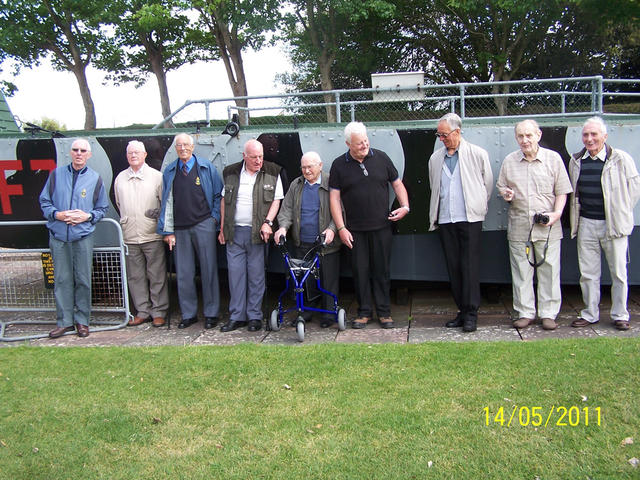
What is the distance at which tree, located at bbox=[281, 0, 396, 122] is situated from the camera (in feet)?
64.3

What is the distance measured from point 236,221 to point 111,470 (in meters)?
2.82

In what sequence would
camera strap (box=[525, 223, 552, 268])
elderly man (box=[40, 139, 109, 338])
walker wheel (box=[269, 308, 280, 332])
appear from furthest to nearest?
elderly man (box=[40, 139, 109, 338]) < walker wheel (box=[269, 308, 280, 332]) < camera strap (box=[525, 223, 552, 268])

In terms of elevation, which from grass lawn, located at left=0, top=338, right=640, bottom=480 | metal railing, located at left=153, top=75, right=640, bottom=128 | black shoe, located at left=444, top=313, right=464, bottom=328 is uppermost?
metal railing, located at left=153, top=75, right=640, bottom=128

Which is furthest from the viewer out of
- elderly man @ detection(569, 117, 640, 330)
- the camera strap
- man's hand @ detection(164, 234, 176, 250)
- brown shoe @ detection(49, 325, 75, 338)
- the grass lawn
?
man's hand @ detection(164, 234, 176, 250)

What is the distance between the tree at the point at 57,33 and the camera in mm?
20719

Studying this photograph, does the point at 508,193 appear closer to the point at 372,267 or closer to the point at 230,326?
the point at 372,267

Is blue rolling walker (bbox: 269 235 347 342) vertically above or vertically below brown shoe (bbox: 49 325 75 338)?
above

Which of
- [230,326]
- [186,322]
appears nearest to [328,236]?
[230,326]

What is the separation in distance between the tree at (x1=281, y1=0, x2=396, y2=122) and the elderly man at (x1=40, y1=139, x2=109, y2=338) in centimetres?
1505

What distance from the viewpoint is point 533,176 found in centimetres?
504

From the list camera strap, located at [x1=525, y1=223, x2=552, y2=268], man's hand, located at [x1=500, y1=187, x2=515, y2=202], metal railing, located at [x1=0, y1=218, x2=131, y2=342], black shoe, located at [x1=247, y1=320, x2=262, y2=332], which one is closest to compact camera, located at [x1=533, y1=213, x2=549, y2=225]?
camera strap, located at [x1=525, y1=223, x2=552, y2=268]

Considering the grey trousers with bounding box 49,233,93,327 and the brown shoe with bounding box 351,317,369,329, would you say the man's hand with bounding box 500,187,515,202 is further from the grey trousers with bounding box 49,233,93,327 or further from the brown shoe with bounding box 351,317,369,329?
the grey trousers with bounding box 49,233,93,327

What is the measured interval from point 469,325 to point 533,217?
1.04 meters

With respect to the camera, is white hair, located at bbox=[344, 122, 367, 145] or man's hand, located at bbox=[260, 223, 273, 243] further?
man's hand, located at bbox=[260, 223, 273, 243]
